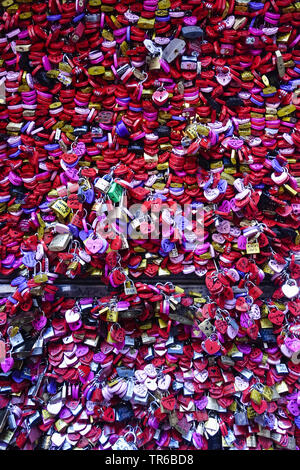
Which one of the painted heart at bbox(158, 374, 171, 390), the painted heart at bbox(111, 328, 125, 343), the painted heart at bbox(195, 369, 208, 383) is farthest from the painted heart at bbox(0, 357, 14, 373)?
the painted heart at bbox(195, 369, 208, 383)

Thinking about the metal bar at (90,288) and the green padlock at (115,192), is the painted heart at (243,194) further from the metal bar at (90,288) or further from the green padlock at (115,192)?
the green padlock at (115,192)

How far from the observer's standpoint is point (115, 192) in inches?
65.0

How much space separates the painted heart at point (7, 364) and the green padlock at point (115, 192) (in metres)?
1.07

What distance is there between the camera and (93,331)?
1853 millimetres

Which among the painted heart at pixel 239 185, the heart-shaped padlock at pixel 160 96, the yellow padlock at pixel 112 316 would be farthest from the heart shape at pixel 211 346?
the heart-shaped padlock at pixel 160 96

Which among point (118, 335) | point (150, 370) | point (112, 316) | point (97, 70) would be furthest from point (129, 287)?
point (97, 70)

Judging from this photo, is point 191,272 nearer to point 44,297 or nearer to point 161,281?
point 161,281

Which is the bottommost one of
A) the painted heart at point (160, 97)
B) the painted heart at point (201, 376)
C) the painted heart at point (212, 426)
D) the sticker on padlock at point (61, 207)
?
the painted heart at point (212, 426)

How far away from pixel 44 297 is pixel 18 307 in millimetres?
148

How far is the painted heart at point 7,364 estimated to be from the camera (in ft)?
5.55

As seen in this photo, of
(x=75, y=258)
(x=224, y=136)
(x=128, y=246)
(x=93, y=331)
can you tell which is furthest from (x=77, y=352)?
(x=224, y=136)

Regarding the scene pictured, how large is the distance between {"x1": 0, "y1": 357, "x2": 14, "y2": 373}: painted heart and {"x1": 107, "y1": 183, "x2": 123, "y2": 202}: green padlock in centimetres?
107

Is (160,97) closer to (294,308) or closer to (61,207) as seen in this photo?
(61,207)

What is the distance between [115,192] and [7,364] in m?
1.13
